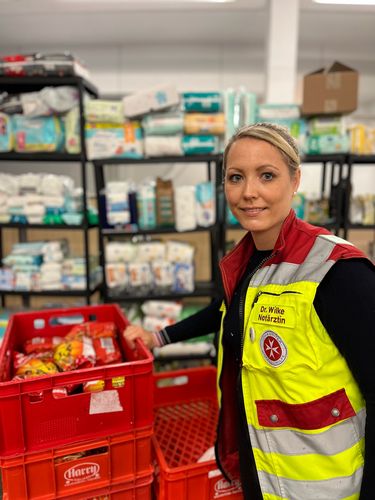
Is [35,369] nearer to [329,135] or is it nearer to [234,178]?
[234,178]

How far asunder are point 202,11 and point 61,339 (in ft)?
12.4

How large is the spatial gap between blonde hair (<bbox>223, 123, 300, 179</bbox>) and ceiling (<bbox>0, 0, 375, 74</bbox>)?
3.05m

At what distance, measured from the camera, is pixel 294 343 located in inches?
40.2

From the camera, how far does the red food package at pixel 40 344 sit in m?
1.65

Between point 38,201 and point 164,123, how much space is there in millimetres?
1102

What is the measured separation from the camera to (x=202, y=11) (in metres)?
4.00

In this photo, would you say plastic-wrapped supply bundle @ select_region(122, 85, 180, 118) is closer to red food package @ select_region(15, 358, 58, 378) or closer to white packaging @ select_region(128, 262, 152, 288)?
A: white packaging @ select_region(128, 262, 152, 288)

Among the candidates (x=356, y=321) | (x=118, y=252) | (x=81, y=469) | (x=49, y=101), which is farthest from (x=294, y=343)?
(x=49, y=101)

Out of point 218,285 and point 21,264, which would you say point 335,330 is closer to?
point 218,285

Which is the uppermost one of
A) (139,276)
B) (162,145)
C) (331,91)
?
(331,91)

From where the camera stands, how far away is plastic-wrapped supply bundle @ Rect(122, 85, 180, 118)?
265 centimetres

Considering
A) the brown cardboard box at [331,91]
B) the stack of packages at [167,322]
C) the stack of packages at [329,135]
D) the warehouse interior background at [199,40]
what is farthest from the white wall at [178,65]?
the stack of packages at [167,322]

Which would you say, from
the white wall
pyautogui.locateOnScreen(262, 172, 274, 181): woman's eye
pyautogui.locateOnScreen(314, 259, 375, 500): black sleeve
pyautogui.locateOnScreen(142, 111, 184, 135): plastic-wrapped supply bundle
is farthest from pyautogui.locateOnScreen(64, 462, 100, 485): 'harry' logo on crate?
the white wall

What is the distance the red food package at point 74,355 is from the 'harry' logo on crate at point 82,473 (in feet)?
1.09
